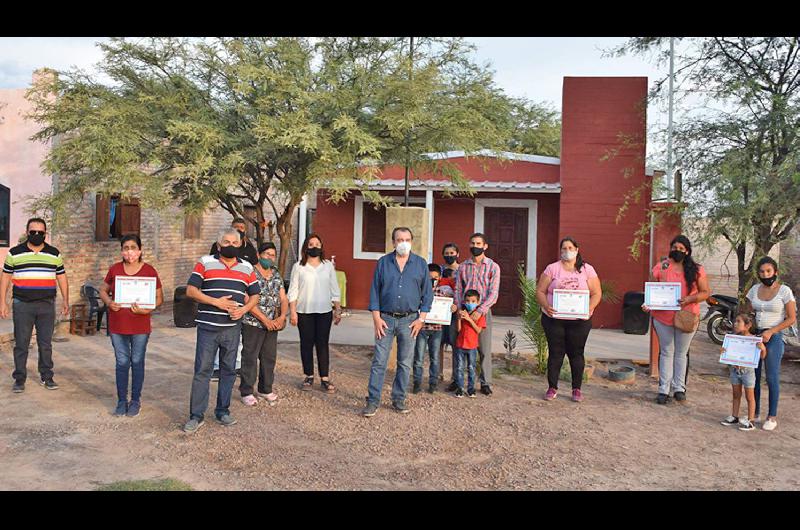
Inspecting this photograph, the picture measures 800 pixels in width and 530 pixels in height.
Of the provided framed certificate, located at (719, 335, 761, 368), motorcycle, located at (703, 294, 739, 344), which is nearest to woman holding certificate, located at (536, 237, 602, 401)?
framed certificate, located at (719, 335, 761, 368)

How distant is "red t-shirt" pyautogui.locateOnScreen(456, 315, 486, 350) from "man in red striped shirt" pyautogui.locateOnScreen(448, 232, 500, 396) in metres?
0.10

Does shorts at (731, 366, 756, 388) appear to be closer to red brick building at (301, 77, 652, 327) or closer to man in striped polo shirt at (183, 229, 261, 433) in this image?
man in striped polo shirt at (183, 229, 261, 433)

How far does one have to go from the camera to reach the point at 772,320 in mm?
6375

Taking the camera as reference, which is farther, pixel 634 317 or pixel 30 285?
pixel 634 317

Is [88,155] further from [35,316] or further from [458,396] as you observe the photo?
[458,396]

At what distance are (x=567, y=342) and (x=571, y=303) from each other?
Result: 0.45 meters

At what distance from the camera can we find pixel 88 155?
7.88 metres

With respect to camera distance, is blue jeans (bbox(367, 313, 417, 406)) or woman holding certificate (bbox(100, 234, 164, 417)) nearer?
woman holding certificate (bbox(100, 234, 164, 417))

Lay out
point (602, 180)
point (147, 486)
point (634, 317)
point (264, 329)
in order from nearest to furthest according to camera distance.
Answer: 1. point (147, 486)
2. point (264, 329)
3. point (634, 317)
4. point (602, 180)

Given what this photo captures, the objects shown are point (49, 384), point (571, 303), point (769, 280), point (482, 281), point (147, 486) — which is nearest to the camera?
point (147, 486)

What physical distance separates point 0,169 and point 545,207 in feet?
33.6

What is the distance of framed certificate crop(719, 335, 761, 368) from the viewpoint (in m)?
6.23

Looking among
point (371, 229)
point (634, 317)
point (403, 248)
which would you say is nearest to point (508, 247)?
point (371, 229)

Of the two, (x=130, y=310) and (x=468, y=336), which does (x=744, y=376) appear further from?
(x=130, y=310)
